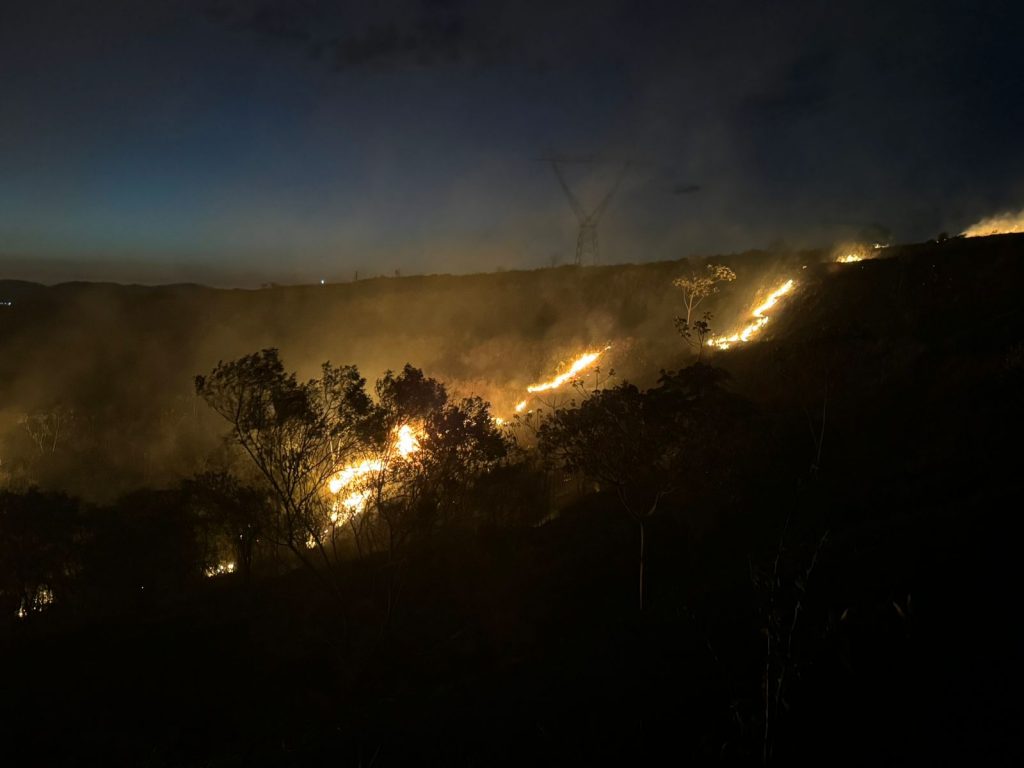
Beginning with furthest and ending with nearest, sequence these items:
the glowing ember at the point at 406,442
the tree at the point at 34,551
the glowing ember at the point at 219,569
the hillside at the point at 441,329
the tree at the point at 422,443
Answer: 1. the hillside at the point at 441,329
2. the glowing ember at the point at 219,569
3. the tree at the point at 34,551
4. the glowing ember at the point at 406,442
5. the tree at the point at 422,443

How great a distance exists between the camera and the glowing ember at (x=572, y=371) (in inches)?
2542

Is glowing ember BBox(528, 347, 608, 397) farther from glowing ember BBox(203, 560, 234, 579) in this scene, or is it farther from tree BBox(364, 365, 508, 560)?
tree BBox(364, 365, 508, 560)

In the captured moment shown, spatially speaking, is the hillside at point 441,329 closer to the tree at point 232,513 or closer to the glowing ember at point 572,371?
the glowing ember at point 572,371

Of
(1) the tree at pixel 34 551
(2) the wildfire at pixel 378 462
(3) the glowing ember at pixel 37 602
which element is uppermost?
(2) the wildfire at pixel 378 462

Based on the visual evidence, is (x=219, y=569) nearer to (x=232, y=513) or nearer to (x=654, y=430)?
(x=232, y=513)

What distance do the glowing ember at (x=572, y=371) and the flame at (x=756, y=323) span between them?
12.2 m

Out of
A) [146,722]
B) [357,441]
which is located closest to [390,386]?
[357,441]

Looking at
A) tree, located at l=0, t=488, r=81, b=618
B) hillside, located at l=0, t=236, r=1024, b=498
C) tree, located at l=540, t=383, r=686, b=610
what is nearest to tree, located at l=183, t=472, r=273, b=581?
tree, located at l=0, t=488, r=81, b=618

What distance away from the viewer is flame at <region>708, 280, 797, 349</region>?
5497 cm

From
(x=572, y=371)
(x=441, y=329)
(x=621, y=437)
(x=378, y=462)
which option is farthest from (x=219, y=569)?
(x=441, y=329)

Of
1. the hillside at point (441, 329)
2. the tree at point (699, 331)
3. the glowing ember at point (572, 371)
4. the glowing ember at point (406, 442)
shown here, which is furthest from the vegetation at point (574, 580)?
the glowing ember at point (572, 371)

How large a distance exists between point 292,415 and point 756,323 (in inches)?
1872

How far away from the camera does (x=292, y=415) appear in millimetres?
18672

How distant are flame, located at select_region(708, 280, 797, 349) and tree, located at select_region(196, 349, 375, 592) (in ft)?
132
